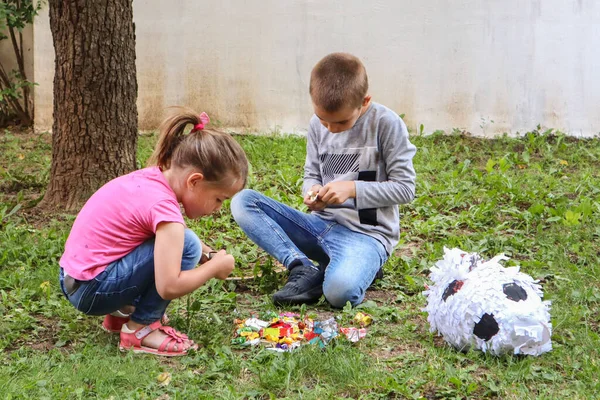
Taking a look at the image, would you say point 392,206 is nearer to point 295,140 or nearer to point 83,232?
point 83,232

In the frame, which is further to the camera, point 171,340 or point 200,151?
point 171,340

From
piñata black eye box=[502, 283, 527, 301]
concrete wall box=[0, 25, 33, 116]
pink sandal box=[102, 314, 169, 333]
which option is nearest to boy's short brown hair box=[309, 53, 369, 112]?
piñata black eye box=[502, 283, 527, 301]

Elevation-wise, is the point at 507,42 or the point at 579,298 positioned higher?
the point at 507,42

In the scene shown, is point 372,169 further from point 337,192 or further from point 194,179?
point 194,179

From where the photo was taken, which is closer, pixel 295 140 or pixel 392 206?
pixel 392 206

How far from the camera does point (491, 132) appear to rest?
23.4 feet

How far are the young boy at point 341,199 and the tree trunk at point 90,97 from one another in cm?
139

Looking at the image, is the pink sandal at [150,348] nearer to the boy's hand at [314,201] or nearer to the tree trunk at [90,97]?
the boy's hand at [314,201]

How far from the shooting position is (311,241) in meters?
4.01

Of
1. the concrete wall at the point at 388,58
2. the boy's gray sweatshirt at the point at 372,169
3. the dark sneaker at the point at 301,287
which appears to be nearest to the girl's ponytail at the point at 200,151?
the dark sneaker at the point at 301,287

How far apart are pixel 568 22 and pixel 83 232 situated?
5.36 m

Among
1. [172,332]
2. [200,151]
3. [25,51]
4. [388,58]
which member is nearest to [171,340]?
[172,332]

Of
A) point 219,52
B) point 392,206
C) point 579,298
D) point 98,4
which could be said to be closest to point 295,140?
point 219,52

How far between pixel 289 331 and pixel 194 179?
2.60 feet
